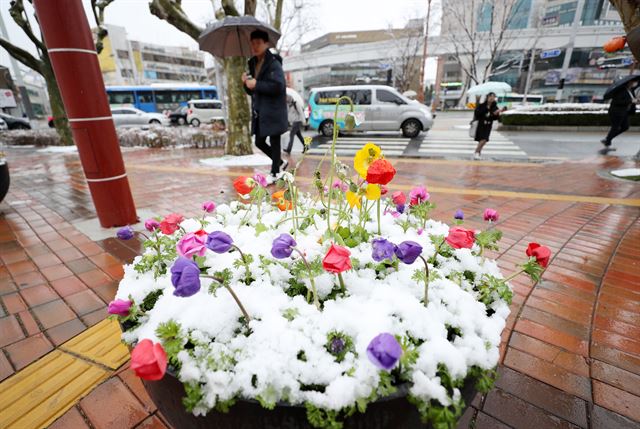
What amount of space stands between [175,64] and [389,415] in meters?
65.8

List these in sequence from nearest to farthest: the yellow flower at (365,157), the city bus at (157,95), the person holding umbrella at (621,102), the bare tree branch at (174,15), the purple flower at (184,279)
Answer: the purple flower at (184,279) → the yellow flower at (365,157) → the bare tree branch at (174,15) → the person holding umbrella at (621,102) → the city bus at (157,95)

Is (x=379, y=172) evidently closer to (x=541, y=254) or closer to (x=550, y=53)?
(x=541, y=254)

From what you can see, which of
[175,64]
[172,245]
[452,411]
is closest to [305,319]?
[452,411]

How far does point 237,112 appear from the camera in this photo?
22.3ft

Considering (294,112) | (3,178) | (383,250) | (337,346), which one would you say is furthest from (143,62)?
(337,346)

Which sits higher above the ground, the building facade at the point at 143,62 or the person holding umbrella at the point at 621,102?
the building facade at the point at 143,62

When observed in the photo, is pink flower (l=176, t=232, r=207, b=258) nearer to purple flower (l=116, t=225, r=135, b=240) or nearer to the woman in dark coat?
purple flower (l=116, t=225, r=135, b=240)

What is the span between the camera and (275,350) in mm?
735

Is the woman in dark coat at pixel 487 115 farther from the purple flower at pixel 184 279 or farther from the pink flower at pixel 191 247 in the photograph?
the purple flower at pixel 184 279

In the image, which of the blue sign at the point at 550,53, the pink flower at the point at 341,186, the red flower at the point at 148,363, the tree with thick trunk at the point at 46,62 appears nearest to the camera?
the red flower at the point at 148,363

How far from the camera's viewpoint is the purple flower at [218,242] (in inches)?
32.3

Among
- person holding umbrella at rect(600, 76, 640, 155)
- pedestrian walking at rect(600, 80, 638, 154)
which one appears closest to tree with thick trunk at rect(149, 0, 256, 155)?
person holding umbrella at rect(600, 76, 640, 155)

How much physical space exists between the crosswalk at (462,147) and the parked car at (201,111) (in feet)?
52.4

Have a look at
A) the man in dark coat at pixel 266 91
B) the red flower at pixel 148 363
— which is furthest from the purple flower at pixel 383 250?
the man in dark coat at pixel 266 91
